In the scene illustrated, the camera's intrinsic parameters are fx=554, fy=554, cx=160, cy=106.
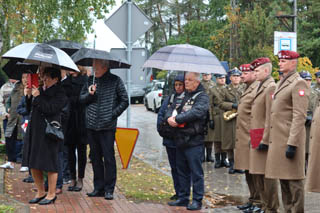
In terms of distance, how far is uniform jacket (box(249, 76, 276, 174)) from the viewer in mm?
7105

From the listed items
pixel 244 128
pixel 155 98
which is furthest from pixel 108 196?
pixel 155 98

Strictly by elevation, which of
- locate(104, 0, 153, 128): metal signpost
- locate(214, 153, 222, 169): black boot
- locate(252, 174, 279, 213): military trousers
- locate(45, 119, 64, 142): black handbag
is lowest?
locate(214, 153, 222, 169): black boot

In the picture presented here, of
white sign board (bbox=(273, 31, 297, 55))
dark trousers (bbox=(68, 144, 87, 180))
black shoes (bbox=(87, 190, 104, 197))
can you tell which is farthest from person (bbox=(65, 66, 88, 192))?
white sign board (bbox=(273, 31, 297, 55))

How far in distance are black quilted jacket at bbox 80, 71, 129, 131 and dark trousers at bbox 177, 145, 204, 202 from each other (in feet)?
3.64

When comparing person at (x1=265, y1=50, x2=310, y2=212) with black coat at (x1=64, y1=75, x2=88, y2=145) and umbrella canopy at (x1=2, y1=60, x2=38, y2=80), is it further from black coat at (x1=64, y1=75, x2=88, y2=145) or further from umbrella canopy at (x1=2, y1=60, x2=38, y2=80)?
umbrella canopy at (x1=2, y1=60, x2=38, y2=80)

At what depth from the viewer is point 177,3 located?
58.5 meters

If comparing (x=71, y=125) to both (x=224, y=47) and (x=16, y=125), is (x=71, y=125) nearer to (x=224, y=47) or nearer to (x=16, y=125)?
(x=16, y=125)

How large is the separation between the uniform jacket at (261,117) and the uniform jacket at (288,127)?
0.71ft

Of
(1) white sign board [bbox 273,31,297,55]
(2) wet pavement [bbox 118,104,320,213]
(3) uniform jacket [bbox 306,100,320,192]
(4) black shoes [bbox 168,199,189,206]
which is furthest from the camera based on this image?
(1) white sign board [bbox 273,31,297,55]

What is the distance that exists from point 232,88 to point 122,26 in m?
2.62

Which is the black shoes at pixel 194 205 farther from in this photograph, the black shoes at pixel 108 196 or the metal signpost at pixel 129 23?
the metal signpost at pixel 129 23

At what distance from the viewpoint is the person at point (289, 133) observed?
6.51m

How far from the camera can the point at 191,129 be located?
7.62 m

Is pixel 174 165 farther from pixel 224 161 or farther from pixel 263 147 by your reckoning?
pixel 224 161
